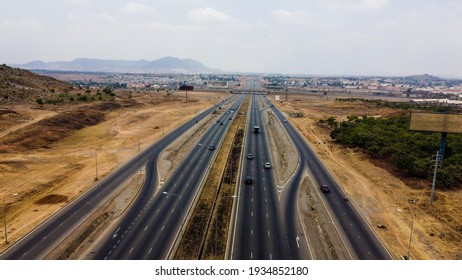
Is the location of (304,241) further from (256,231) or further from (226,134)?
(226,134)

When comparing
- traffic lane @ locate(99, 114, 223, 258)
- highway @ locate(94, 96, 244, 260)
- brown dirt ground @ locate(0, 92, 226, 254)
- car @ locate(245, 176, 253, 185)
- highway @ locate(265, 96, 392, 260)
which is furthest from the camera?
car @ locate(245, 176, 253, 185)

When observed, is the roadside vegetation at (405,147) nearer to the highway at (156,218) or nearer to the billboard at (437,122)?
→ the billboard at (437,122)

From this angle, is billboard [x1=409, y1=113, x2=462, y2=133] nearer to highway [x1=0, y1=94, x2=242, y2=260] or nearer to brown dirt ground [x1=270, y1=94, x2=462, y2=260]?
brown dirt ground [x1=270, y1=94, x2=462, y2=260]

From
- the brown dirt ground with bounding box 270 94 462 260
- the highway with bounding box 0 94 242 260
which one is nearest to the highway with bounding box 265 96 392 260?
the brown dirt ground with bounding box 270 94 462 260

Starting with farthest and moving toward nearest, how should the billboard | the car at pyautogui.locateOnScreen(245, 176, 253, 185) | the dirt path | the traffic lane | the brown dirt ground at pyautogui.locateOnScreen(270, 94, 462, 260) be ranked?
the dirt path
the car at pyautogui.locateOnScreen(245, 176, 253, 185)
the billboard
the brown dirt ground at pyautogui.locateOnScreen(270, 94, 462, 260)
the traffic lane

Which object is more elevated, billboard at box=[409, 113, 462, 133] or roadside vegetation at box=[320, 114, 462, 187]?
billboard at box=[409, 113, 462, 133]

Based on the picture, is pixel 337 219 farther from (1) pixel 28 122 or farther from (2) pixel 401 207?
(1) pixel 28 122

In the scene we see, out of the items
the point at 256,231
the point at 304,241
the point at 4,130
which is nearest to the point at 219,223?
the point at 256,231
